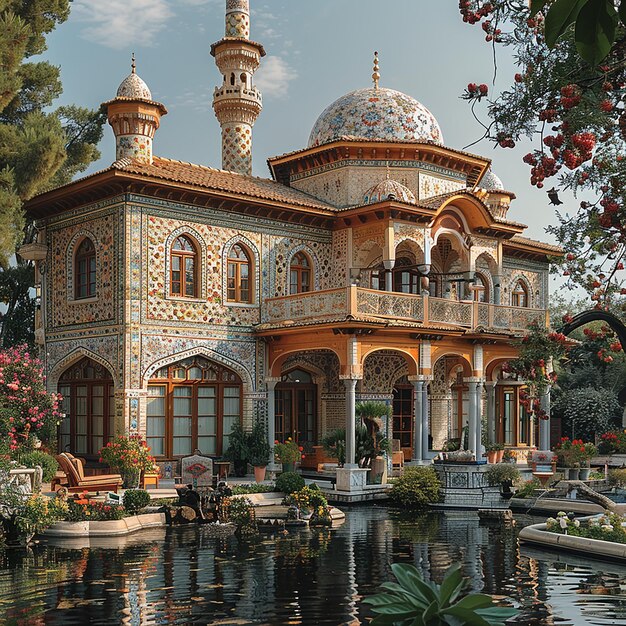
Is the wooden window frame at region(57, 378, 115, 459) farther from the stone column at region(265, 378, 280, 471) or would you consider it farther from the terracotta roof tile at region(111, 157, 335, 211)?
the terracotta roof tile at region(111, 157, 335, 211)

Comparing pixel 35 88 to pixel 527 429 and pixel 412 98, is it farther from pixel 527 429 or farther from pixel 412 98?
pixel 527 429

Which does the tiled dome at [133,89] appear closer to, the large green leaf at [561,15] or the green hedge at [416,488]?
the green hedge at [416,488]

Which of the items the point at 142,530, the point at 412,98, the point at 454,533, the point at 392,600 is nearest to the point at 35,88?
the point at 412,98

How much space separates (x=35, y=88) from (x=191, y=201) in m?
9.92

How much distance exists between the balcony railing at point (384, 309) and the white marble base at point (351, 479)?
11.2 ft

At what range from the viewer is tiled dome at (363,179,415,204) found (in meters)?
22.7

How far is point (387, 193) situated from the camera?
2267 cm

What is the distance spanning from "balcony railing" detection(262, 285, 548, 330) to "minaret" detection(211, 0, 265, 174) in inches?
238

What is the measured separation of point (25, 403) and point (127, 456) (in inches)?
125

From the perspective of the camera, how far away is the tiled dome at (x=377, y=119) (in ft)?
83.0

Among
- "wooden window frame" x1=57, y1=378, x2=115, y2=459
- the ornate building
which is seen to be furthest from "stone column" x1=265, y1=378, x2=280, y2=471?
"wooden window frame" x1=57, y1=378, x2=115, y2=459

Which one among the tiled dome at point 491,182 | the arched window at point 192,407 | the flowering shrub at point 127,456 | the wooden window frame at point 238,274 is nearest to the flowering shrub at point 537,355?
the flowering shrub at point 127,456

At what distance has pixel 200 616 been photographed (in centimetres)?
895

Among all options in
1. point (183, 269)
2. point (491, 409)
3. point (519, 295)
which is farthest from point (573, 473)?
point (183, 269)
